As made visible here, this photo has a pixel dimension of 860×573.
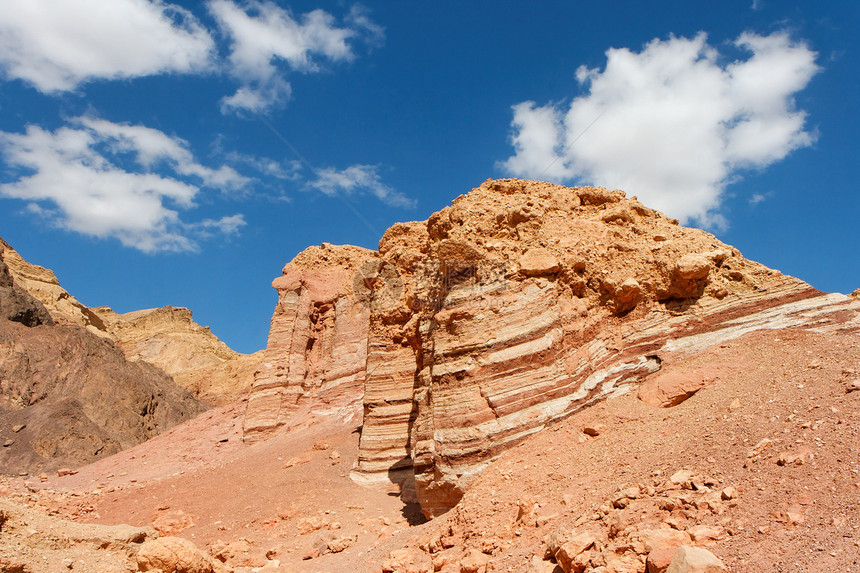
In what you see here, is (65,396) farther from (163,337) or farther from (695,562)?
(695,562)

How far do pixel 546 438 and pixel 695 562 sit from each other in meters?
4.28

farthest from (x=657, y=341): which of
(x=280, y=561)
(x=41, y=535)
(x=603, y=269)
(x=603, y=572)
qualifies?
(x=41, y=535)

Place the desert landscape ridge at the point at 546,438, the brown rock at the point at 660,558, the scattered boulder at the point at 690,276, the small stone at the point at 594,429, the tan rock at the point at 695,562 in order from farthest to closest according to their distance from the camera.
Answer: the scattered boulder at the point at 690,276 < the small stone at the point at 594,429 < the desert landscape ridge at the point at 546,438 < the brown rock at the point at 660,558 < the tan rock at the point at 695,562

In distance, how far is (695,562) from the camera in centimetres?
440

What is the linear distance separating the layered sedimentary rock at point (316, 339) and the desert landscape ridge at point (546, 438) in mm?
2412

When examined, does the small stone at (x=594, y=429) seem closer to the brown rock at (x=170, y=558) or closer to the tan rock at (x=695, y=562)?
the tan rock at (x=695, y=562)

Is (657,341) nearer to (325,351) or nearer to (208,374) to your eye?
(325,351)

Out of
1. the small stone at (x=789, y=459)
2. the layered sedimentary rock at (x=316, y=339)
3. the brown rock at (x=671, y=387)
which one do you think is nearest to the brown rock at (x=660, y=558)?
the small stone at (x=789, y=459)

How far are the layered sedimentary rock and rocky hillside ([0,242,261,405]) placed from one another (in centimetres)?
1804

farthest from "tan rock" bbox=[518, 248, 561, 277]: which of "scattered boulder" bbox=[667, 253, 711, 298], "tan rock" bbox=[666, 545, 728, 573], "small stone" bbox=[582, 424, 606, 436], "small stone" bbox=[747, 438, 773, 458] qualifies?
"tan rock" bbox=[666, 545, 728, 573]

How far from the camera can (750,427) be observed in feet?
21.9

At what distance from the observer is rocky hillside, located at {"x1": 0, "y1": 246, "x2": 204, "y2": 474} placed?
2405 cm

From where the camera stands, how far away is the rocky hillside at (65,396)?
24047mm

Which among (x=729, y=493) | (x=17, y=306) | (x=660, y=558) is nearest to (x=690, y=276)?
(x=729, y=493)
